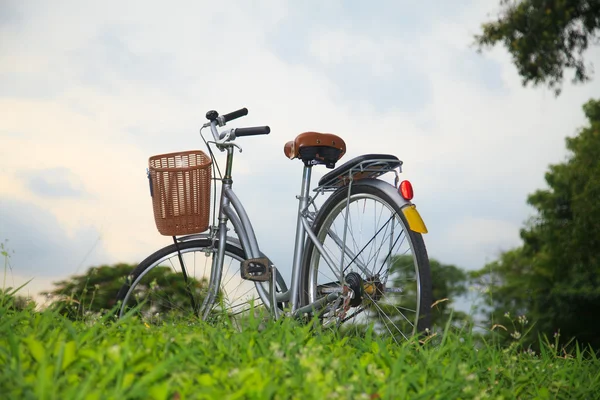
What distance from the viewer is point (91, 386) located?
207cm

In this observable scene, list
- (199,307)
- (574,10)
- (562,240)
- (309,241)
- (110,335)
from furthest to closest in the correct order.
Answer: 1. (562,240)
2. (574,10)
3. (199,307)
4. (309,241)
5. (110,335)

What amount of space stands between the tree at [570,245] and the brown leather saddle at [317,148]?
11598mm

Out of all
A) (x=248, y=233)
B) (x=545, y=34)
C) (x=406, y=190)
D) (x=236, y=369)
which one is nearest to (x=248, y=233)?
(x=248, y=233)

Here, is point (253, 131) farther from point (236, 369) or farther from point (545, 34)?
point (545, 34)

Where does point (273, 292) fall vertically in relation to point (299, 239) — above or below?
below

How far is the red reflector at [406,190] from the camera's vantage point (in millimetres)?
3648

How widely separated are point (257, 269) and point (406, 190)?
137cm

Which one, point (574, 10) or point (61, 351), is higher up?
point (574, 10)

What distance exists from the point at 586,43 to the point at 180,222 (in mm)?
9935

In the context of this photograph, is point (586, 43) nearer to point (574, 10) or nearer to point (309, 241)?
point (574, 10)

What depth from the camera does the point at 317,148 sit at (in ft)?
14.1

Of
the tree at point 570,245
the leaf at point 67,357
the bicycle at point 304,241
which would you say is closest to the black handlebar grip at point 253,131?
the bicycle at point 304,241

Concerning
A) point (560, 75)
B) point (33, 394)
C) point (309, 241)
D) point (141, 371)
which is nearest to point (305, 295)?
point (309, 241)

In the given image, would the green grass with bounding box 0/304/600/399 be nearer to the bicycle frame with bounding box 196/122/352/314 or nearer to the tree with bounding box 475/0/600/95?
the bicycle frame with bounding box 196/122/352/314
